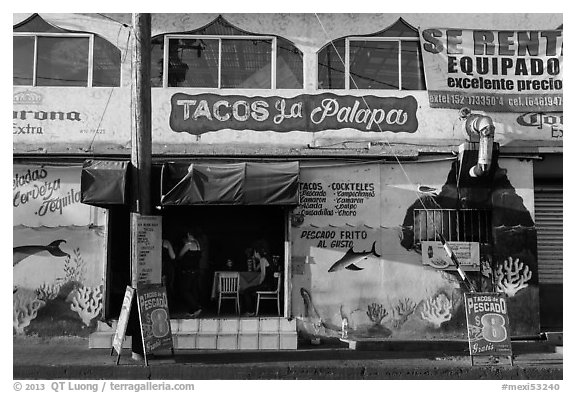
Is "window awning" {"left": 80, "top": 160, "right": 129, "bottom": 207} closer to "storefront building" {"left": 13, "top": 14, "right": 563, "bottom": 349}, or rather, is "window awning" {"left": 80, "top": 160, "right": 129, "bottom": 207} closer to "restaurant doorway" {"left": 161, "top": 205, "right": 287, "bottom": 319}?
"storefront building" {"left": 13, "top": 14, "right": 563, "bottom": 349}

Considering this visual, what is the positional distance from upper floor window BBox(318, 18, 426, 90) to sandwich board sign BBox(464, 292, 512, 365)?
4.27 m

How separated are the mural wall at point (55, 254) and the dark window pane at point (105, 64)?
5.70ft

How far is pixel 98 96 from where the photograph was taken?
10883 mm

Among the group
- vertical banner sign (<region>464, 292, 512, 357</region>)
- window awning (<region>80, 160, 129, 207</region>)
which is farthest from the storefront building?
vertical banner sign (<region>464, 292, 512, 357</region>)

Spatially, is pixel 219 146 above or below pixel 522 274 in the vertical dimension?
above

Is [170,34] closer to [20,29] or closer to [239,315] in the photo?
[20,29]

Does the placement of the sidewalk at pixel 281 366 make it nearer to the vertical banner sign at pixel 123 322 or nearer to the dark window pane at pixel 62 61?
the vertical banner sign at pixel 123 322

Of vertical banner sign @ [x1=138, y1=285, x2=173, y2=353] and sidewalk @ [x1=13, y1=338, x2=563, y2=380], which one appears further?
vertical banner sign @ [x1=138, y1=285, x2=173, y2=353]

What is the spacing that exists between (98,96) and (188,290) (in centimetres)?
403

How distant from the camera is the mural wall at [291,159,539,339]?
34.9 ft

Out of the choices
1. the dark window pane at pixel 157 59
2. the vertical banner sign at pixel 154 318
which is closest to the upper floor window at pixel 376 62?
the dark window pane at pixel 157 59

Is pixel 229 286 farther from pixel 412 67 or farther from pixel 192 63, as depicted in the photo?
pixel 412 67

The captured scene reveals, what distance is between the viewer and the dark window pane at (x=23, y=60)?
11.0 metres

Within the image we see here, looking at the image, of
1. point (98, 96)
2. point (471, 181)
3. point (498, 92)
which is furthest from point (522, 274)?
point (98, 96)
